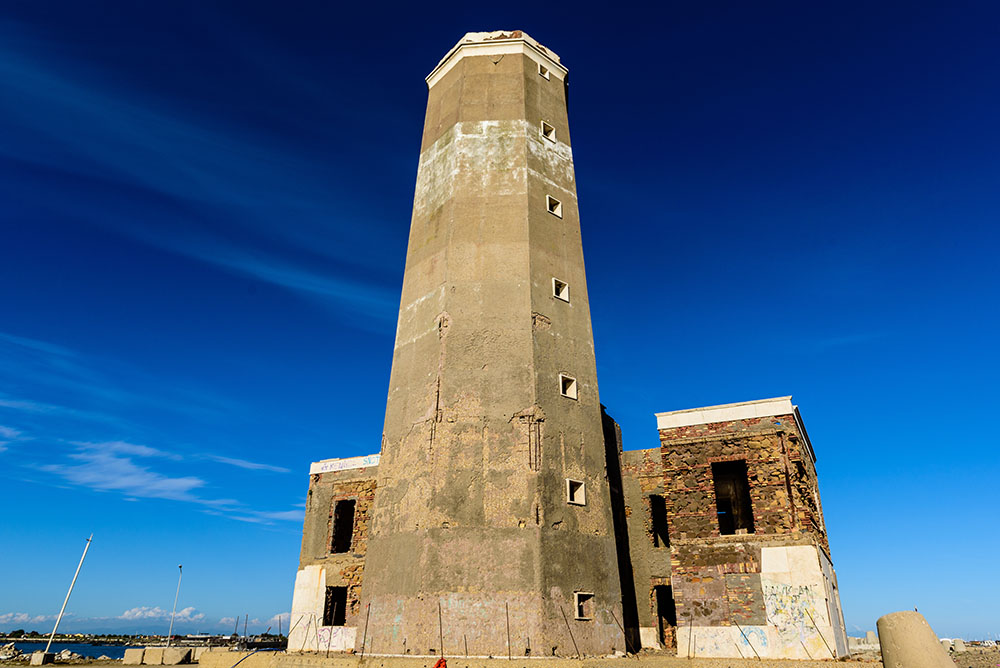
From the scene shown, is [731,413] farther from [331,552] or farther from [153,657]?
[153,657]

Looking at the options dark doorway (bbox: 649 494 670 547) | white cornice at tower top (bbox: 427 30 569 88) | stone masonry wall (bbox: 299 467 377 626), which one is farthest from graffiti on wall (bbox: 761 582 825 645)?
white cornice at tower top (bbox: 427 30 569 88)

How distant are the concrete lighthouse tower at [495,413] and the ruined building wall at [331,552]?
7794mm

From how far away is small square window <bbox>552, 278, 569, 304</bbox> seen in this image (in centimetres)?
1903

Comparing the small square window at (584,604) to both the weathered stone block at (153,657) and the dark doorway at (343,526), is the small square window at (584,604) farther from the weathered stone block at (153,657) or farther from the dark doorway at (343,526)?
the weathered stone block at (153,657)

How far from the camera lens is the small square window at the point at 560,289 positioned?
1903cm

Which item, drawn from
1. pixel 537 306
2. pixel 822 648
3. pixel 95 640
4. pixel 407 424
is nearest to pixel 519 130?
pixel 537 306

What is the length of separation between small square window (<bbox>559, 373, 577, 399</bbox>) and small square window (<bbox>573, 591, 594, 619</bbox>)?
5.26m

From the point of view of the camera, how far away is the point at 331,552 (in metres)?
25.5

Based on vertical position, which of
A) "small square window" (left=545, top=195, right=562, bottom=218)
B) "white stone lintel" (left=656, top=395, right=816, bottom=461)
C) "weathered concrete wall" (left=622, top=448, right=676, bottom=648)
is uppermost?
"small square window" (left=545, top=195, right=562, bottom=218)

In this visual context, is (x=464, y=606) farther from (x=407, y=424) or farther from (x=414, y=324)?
(x=414, y=324)

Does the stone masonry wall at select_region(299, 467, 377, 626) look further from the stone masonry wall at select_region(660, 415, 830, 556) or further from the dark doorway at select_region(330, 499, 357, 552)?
the stone masonry wall at select_region(660, 415, 830, 556)

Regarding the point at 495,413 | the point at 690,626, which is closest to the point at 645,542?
the point at 690,626

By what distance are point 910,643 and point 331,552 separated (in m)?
21.4

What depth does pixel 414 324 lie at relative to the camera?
19.4 metres
